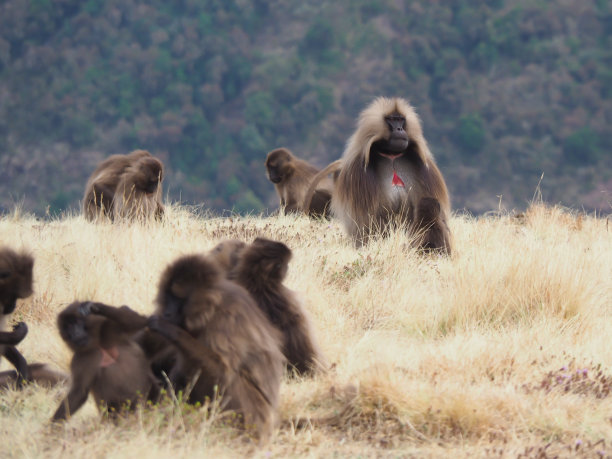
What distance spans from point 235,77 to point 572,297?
42.7 meters

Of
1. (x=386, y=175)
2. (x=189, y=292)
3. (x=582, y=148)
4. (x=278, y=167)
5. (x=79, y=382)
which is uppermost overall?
(x=189, y=292)

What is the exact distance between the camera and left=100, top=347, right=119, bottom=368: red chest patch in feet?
12.7

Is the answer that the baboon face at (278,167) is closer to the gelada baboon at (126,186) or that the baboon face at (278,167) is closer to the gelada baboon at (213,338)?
the gelada baboon at (126,186)

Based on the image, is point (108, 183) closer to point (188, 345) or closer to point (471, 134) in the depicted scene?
point (188, 345)

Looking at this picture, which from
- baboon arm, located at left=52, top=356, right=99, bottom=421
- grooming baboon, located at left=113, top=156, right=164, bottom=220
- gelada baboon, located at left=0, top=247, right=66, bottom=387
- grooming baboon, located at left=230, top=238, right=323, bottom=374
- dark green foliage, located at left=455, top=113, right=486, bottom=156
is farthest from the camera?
dark green foliage, located at left=455, top=113, right=486, bottom=156

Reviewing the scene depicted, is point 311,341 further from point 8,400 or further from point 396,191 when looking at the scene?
point 396,191

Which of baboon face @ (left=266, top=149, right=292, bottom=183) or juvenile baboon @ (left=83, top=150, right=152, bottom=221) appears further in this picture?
baboon face @ (left=266, top=149, right=292, bottom=183)

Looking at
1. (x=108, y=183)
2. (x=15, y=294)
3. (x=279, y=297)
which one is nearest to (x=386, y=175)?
(x=108, y=183)

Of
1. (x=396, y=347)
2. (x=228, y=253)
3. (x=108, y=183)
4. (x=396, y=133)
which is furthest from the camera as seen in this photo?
(x=108, y=183)

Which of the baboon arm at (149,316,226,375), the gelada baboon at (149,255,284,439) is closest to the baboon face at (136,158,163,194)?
the gelada baboon at (149,255,284,439)

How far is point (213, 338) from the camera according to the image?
3.74 m

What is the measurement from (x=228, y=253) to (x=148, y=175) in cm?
529

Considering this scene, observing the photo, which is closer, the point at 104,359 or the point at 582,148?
the point at 104,359

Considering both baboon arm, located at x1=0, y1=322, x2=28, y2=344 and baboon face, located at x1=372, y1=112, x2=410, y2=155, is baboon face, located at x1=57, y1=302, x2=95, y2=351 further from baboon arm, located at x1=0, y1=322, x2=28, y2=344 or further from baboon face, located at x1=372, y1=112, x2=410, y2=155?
baboon face, located at x1=372, y1=112, x2=410, y2=155
